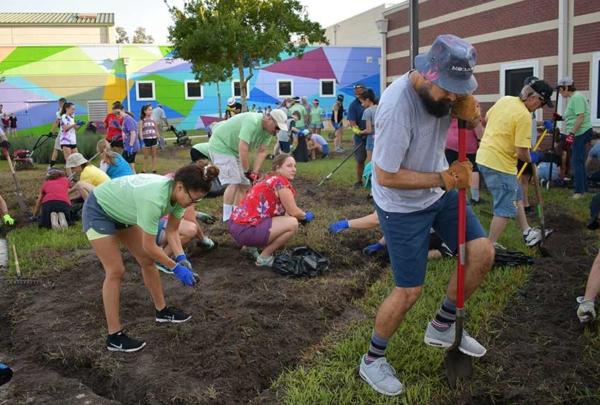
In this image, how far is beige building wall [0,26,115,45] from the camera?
143 ft

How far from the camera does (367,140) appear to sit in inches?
401

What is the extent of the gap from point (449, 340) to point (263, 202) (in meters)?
2.60

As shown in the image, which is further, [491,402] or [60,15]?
[60,15]

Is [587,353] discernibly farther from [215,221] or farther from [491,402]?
[215,221]

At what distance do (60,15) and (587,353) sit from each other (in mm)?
49827

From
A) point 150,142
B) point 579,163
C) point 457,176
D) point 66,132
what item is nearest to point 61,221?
point 66,132

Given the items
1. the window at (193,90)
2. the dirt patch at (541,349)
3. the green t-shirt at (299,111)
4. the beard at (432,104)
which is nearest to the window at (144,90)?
the window at (193,90)

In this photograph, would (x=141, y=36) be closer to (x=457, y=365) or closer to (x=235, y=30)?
(x=235, y=30)

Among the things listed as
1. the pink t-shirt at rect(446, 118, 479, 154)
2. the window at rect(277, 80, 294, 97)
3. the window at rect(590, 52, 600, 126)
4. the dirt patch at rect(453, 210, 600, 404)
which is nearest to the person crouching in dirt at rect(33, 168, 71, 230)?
the pink t-shirt at rect(446, 118, 479, 154)

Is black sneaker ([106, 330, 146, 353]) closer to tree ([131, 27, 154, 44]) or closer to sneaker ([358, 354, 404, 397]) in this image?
sneaker ([358, 354, 404, 397])

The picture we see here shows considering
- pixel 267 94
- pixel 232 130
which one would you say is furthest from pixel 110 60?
pixel 232 130

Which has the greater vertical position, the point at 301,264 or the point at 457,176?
the point at 457,176

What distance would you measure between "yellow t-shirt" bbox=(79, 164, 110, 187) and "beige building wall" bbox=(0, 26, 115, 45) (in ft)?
130

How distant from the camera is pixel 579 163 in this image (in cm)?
882
